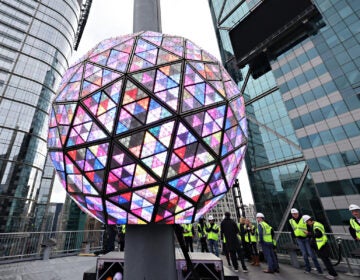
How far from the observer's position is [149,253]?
3262 mm

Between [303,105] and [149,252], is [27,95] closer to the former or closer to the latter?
[149,252]

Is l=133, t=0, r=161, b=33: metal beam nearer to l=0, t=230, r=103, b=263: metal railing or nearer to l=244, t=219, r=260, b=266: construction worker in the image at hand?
l=244, t=219, r=260, b=266: construction worker

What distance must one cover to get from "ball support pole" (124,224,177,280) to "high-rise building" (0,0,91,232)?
4524 cm

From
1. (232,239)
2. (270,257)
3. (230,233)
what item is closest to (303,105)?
(270,257)

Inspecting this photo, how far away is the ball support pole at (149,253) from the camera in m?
3.20

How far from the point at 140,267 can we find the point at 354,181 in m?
28.2

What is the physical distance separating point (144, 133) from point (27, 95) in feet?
172

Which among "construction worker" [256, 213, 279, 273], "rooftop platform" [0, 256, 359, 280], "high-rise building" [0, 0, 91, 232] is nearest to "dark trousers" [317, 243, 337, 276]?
"rooftop platform" [0, 256, 359, 280]

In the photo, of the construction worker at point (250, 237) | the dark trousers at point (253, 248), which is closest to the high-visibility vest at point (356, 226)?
the dark trousers at point (253, 248)

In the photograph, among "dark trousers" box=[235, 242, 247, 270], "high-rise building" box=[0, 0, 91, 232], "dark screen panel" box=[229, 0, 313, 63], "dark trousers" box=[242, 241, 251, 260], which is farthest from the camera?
"high-rise building" box=[0, 0, 91, 232]

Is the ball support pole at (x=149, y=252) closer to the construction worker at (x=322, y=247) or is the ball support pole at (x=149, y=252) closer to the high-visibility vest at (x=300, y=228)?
the construction worker at (x=322, y=247)

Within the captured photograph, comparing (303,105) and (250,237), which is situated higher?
(303,105)

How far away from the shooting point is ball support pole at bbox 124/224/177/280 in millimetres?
3199

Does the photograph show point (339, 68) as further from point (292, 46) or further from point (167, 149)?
point (167, 149)
